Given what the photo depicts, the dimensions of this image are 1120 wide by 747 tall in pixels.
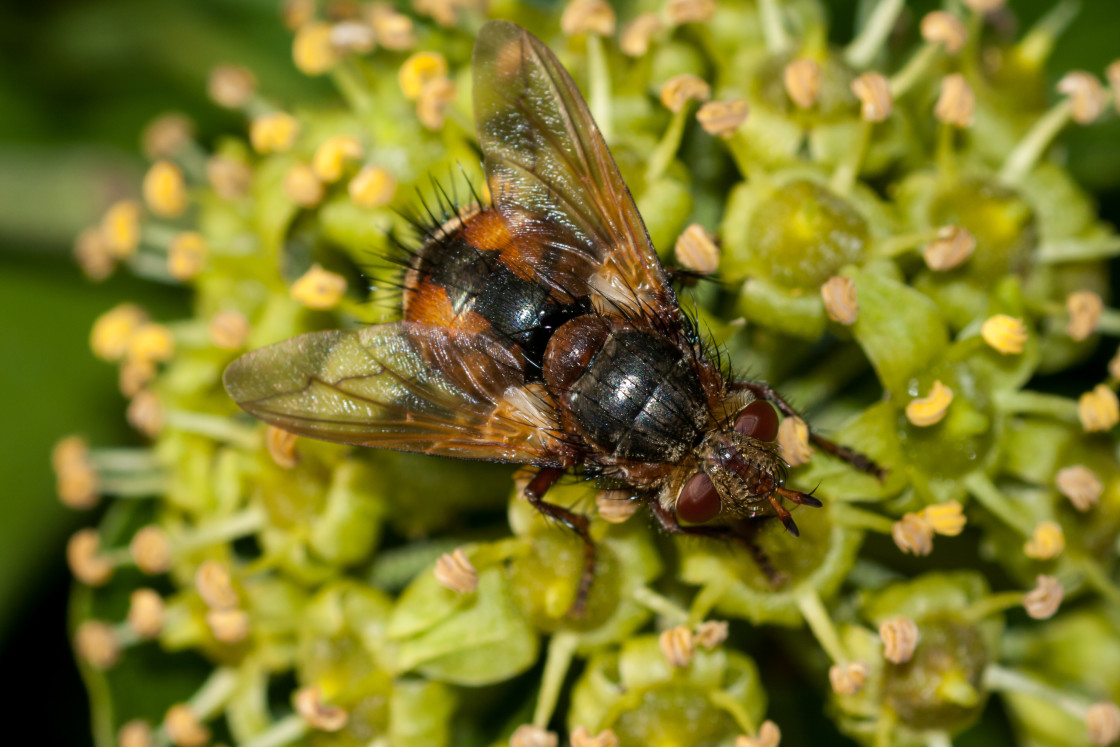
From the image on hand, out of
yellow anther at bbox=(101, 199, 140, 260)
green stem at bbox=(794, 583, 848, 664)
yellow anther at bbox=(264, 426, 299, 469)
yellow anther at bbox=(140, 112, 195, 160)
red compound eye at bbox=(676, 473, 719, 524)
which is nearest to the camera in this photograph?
red compound eye at bbox=(676, 473, 719, 524)

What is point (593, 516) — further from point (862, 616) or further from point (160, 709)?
point (160, 709)

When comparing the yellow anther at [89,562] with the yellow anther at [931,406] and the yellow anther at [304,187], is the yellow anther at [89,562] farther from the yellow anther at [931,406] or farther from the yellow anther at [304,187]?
the yellow anther at [931,406]

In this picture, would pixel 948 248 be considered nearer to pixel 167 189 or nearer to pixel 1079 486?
pixel 1079 486

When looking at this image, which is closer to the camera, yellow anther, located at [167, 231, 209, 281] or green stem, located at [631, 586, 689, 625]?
green stem, located at [631, 586, 689, 625]

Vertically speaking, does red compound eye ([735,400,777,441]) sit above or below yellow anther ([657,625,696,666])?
above

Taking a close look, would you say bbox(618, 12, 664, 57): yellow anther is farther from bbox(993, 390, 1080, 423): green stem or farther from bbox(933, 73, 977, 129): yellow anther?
bbox(993, 390, 1080, 423): green stem

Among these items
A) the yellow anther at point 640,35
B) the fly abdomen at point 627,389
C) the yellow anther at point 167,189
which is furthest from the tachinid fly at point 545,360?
the yellow anther at point 167,189

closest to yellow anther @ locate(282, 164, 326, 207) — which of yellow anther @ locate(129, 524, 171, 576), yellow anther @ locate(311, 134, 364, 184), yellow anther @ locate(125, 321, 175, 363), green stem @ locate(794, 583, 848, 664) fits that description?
yellow anther @ locate(311, 134, 364, 184)

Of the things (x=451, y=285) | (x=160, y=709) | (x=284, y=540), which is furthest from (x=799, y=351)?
(x=160, y=709)
